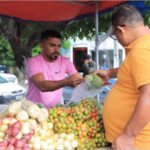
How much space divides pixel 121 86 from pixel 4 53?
18.1 meters

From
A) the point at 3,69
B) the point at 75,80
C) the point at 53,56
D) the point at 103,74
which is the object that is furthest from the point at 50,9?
the point at 3,69

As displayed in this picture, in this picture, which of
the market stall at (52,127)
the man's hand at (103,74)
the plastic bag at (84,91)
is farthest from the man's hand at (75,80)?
the market stall at (52,127)

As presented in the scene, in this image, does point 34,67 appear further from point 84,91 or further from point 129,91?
point 129,91

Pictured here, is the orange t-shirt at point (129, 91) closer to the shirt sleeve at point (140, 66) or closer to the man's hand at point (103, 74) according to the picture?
the shirt sleeve at point (140, 66)

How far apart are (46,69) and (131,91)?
5.85ft

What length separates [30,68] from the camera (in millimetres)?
3648

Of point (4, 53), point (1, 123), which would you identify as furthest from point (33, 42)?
point (4, 53)

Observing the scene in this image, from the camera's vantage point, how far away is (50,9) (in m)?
4.78

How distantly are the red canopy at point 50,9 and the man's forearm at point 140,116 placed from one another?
8.61ft

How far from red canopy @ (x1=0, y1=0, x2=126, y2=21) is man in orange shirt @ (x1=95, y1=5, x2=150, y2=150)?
7.49 feet

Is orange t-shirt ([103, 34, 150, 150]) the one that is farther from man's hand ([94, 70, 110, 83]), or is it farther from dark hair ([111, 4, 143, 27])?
man's hand ([94, 70, 110, 83])

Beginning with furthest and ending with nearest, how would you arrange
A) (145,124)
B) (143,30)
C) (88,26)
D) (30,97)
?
1. (88,26)
2. (30,97)
3. (143,30)
4. (145,124)

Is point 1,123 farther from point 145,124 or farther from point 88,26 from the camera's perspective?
point 88,26

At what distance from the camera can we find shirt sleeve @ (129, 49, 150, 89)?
6.37ft
